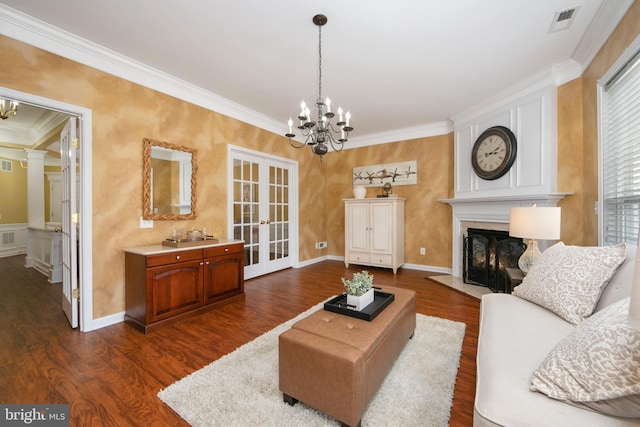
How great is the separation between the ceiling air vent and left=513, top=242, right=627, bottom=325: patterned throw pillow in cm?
193

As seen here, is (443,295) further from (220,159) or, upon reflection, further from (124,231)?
(124,231)

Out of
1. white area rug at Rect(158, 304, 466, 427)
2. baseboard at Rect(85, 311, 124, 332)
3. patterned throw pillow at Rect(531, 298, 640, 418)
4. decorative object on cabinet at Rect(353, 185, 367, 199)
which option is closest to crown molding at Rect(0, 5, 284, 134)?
baseboard at Rect(85, 311, 124, 332)

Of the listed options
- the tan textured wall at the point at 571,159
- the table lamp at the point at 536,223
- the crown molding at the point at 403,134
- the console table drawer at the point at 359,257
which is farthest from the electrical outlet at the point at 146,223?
the tan textured wall at the point at 571,159

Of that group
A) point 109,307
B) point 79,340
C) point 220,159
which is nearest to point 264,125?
point 220,159

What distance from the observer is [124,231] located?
281cm

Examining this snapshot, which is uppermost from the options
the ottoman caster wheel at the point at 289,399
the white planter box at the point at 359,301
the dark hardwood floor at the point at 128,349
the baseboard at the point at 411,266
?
the white planter box at the point at 359,301

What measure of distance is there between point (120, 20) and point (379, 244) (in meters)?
4.41

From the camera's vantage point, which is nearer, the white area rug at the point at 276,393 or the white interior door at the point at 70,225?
the white area rug at the point at 276,393

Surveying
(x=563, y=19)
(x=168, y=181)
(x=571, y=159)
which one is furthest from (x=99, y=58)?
(x=571, y=159)

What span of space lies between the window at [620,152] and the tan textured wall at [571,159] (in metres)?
0.51

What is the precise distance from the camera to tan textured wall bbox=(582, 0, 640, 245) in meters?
2.12

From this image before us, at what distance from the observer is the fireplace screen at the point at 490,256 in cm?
358

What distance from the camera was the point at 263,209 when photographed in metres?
4.66

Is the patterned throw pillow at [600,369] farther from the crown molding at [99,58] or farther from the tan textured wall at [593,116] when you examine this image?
the crown molding at [99,58]
